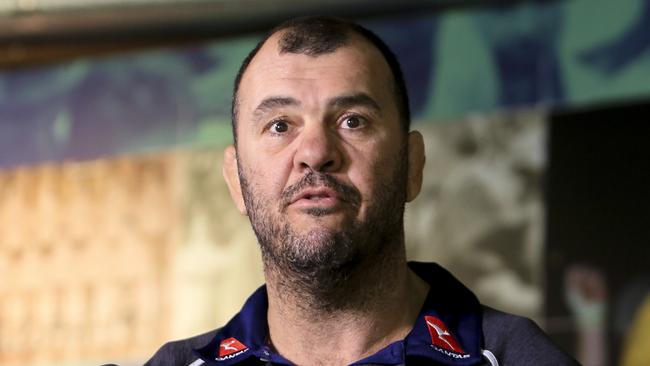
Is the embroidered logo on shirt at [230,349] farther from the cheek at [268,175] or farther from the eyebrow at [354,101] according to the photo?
the eyebrow at [354,101]

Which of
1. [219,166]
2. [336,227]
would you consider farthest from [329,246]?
[219,166]

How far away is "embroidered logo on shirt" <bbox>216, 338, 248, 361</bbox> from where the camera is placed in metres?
2.32

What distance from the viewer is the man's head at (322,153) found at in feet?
7.11

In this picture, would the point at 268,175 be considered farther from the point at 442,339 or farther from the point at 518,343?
the point at 518,343

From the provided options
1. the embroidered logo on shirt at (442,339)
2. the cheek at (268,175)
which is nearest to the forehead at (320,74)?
the cheek at (268,175)

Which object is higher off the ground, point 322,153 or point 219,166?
point 219,166

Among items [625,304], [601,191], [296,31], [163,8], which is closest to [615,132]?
[601,191]

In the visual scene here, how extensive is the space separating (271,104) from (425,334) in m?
0.50

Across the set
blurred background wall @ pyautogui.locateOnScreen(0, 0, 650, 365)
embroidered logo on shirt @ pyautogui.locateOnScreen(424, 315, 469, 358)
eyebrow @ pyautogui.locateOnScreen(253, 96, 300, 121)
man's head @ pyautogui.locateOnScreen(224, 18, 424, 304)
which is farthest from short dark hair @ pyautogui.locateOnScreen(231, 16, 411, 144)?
blurred background wall @ pyautogui.locateOnScreen(0, 0, 650, 365)

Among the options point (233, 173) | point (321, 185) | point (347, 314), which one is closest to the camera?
point (321, 185)

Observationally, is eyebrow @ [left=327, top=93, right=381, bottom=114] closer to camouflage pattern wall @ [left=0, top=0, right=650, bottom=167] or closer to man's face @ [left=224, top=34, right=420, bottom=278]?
man's face @ [left=224, top=34, right=420, bottom=278]

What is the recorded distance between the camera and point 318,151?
84.8 inches

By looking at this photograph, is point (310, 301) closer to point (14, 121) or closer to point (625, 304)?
point (625, 304)

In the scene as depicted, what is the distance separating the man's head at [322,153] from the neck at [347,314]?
0.08 feet
